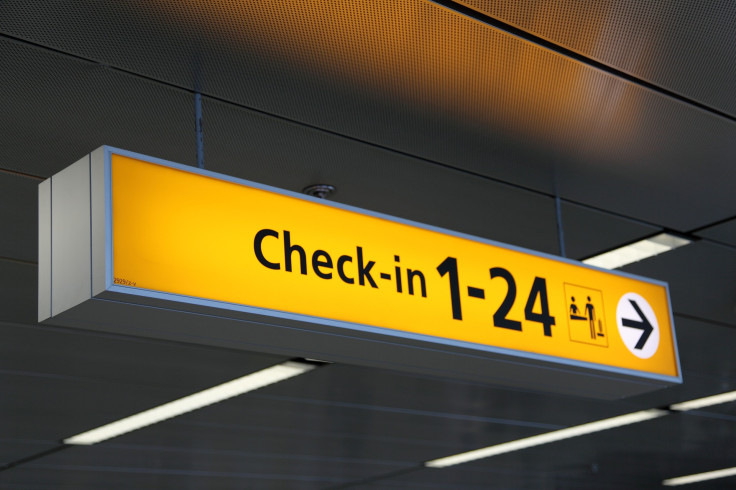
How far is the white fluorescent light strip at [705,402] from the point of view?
26.2 ft

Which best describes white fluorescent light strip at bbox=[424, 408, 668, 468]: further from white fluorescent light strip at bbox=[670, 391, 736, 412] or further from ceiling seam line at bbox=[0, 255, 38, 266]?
ceiling seam line at bbox=[0, 255, 38, 266]

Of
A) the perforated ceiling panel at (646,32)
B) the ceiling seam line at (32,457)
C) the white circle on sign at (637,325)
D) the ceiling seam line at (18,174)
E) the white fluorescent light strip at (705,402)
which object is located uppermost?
the perforated ceiling panel at (646,32)

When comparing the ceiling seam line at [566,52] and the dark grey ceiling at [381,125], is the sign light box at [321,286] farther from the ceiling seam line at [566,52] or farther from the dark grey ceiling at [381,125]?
the ceiling seam line at [566,52]

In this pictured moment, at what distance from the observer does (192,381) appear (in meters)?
6.37

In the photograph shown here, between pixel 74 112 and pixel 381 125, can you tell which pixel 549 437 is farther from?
pixel 74 112

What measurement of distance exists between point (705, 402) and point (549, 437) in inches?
56.4

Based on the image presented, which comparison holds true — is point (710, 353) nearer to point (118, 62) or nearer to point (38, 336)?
point (38, 336)

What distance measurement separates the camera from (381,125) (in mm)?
3836

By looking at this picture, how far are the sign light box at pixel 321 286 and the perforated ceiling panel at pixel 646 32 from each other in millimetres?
745

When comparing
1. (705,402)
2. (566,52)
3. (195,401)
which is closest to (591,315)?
(566,52)

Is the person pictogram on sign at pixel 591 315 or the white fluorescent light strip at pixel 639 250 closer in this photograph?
the person pictogram on sign at pixel 591 315

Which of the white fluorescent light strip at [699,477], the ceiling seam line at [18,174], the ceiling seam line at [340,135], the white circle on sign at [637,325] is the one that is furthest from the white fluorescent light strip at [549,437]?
the ceiling seam line at [18,174]

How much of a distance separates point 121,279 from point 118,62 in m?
0.99

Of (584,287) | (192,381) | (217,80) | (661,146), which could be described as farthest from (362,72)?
(192,381)
